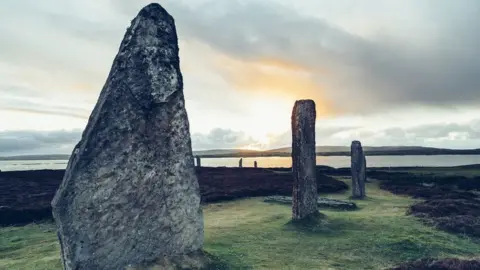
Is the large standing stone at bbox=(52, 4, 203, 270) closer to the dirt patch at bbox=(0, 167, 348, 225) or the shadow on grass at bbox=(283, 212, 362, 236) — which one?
the shadow on grass at bbox=(283, 212, 362, 236)

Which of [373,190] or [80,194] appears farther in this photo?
[373,190]

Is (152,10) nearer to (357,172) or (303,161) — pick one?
(303,161)

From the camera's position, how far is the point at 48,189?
3011 cm

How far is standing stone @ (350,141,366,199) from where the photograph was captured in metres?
25.2

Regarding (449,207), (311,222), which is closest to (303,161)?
(311,222)

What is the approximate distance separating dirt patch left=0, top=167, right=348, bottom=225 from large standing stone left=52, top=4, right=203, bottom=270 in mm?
13848

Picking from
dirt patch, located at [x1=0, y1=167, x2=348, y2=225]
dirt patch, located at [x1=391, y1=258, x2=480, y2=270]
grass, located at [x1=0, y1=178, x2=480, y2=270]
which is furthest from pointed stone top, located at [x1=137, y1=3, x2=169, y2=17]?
dirt patch, located at [x1=0, y1=167, x2=348, y2=225]

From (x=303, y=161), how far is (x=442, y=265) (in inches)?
270

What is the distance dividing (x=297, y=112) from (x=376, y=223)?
523cm

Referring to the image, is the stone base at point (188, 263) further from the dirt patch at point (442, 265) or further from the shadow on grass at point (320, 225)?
the shadow on grass at point (320, 225)

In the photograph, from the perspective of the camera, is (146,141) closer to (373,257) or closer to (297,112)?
(373,257)

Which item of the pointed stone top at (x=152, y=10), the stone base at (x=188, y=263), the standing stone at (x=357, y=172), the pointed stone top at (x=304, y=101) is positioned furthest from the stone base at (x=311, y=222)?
the standing stone at (x=357, y=172)

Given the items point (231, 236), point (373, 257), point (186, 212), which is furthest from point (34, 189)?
point (373, 257)

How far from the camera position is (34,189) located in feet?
98.5
